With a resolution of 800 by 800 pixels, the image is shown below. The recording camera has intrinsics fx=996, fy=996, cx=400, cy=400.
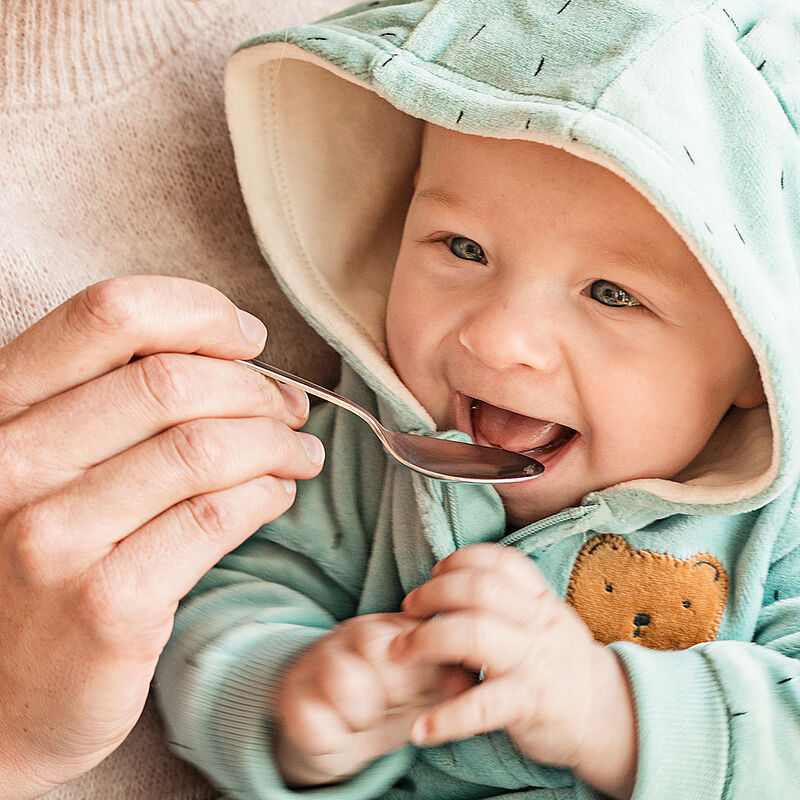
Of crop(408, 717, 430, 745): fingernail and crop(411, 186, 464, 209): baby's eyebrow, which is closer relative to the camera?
crop(408, 717, 430, 745): fingernail

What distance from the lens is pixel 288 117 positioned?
1.21 meters

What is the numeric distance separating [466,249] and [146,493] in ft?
1.41

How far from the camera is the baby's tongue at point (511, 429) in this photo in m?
1.07

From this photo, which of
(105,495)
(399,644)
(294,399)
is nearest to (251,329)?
(294,399)

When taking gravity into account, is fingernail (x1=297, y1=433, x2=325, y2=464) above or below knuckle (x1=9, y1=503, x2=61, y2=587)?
below

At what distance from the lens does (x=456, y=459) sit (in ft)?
3.41

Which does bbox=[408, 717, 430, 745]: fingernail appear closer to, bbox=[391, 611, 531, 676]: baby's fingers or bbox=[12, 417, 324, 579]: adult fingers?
bbox=[391, 611, 531, 676]: baby's fingers

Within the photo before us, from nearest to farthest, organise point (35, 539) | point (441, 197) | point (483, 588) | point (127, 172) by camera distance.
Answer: point (35, 539) → point (483, 588) → point (441, 197) → point (127, 172)

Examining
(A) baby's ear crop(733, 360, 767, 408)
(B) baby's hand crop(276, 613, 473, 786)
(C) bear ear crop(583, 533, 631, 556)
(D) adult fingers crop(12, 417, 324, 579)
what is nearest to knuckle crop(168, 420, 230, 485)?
(D) adult fingers crop(12, 417, 324, 579)

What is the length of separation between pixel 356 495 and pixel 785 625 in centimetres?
51

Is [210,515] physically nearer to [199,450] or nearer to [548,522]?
[199,450]

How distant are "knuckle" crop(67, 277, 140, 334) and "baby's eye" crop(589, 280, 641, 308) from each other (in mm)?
438

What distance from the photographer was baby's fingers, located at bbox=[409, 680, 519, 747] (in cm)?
82

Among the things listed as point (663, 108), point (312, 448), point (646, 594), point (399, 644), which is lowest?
point (646, 594)
